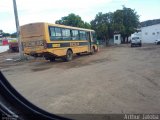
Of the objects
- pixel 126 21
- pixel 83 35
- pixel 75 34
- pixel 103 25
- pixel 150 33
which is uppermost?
pixel 126 21

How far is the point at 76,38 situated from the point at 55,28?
421 centimetres

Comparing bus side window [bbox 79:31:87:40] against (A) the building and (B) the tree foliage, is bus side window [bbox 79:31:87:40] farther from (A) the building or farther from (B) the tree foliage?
(A) the building

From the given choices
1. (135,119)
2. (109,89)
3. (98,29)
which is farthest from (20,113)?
→ (98,29)

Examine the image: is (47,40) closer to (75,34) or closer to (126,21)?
(75,34)

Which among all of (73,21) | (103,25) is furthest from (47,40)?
(73,21)

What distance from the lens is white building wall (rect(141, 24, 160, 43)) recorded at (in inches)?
2019

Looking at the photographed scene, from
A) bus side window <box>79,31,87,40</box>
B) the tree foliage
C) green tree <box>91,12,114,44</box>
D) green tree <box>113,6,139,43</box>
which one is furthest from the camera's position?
green tree <box>113,6,139,43</box>

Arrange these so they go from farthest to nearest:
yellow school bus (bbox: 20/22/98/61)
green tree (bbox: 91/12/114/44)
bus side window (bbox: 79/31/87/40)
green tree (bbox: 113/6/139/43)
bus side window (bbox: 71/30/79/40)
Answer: green tree (bbox: 113/6/139/43) → green tree (bbox: 91/12/114/44) → bus side window (bbox: 79/31/87/40) → bus side window (bbox: 71/30/79/40) → yellow school bus (bbox: 20/22/98/61)

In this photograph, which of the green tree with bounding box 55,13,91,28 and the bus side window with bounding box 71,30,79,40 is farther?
the green tree with bounding box 55,13,91,28

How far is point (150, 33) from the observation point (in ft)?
178

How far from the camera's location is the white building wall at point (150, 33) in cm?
5128

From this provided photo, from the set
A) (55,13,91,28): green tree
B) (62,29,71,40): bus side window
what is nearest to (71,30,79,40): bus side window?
(62,29,71,40): bus side window

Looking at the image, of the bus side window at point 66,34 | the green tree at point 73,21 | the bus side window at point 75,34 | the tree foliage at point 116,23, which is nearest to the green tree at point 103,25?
the tree foliage at point 116,23

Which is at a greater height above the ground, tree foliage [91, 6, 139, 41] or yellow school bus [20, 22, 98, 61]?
tree foliage [91, 6, 139, 41]
